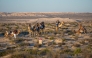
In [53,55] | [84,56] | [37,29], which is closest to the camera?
[53,55]

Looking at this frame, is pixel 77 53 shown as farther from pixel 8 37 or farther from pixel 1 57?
pixel 8 37

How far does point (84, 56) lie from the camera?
1238 centimetres

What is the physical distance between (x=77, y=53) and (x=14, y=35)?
10793 millimetres

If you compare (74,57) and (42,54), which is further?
(42,54)

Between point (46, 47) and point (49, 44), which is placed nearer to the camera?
point (46, 47)

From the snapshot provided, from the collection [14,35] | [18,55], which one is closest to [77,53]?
[18,55]

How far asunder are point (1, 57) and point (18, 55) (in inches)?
72.7

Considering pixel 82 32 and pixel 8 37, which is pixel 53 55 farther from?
pixel 82 32

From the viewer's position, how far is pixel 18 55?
469 inches

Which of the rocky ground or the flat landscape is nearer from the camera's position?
the rocky ground

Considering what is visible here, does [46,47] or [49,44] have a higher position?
[46,47]

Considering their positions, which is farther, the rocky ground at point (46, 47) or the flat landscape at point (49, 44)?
the flat landscape at point (49, 44)

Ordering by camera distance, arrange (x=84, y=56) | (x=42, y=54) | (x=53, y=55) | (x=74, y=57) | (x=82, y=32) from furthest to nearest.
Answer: (x=82, y=32) → (x=42, y=54) → (x=74, y=57) → (x=84, y=56) → (x=53, y=55)

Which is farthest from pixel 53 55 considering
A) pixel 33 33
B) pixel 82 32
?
pixel 82 32
